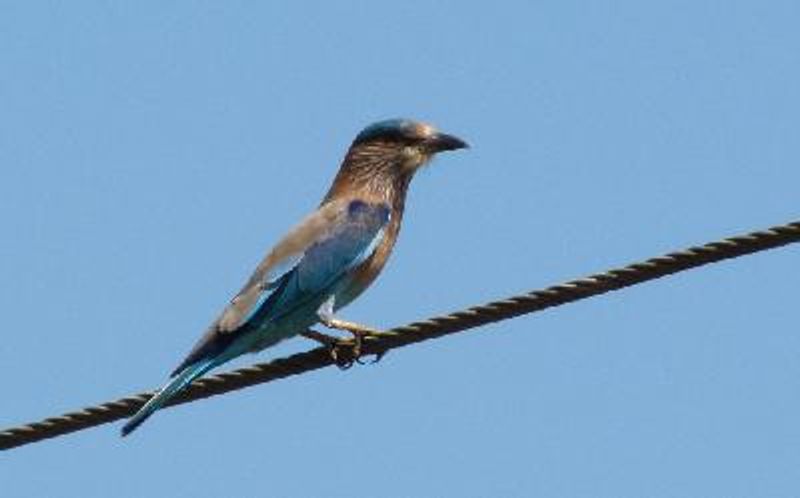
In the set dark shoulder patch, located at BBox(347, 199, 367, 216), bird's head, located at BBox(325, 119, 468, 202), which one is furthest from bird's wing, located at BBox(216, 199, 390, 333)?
bird's head, located at BBox(325, 119, 468, 202)

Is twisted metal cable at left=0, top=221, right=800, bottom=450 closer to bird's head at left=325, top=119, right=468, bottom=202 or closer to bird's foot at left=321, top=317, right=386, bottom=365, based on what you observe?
bird's foot at left=321, top=317, right=386, bottom=365

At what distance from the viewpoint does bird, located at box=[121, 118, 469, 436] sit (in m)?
8.81

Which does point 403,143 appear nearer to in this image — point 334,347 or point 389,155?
point 389,155

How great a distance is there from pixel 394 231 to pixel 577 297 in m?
3.00

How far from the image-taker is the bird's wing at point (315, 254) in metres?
9.19

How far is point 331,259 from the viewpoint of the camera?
31.4ft

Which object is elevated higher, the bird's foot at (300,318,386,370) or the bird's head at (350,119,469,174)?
the bird's head at (350,119,469,174)

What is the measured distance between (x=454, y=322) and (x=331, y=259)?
2.20 metres

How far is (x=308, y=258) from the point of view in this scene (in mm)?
9594

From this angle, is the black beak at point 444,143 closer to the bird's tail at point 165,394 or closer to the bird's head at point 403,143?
the bird's head at point 403,143

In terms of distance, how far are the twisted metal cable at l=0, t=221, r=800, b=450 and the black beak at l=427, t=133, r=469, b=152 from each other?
7.40 ft

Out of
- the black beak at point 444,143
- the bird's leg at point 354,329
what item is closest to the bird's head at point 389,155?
the black beak at point 444,143

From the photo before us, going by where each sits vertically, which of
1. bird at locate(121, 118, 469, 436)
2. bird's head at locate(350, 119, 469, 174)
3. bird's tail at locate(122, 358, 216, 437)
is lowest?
bird's tail at locate(122, 358, 216, 437)

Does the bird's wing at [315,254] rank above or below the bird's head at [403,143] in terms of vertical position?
below
